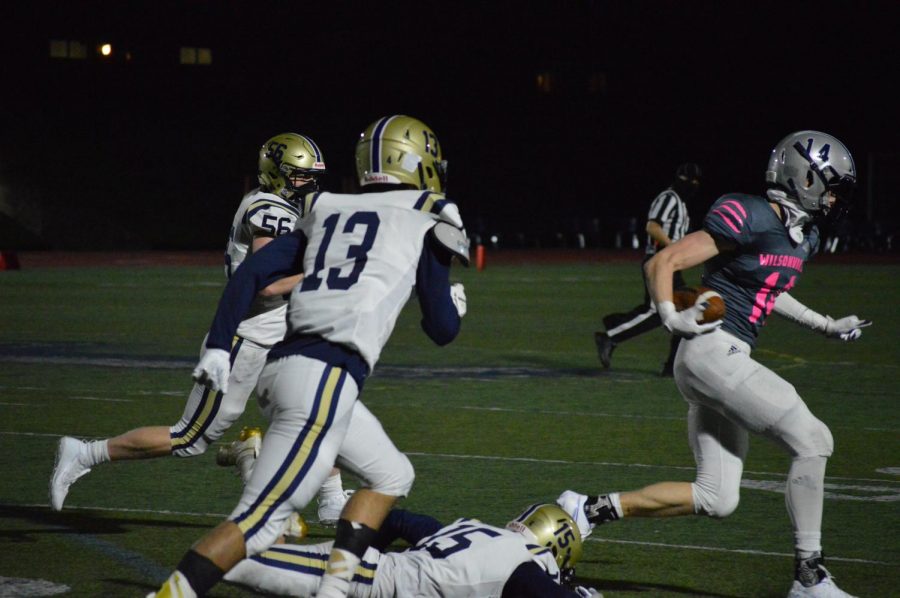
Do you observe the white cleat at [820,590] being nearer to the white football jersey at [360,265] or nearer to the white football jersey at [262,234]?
the white football jersey at [360,265]

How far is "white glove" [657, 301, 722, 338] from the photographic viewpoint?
480 centimetres

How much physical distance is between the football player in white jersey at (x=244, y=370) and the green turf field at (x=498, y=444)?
299 millimetres

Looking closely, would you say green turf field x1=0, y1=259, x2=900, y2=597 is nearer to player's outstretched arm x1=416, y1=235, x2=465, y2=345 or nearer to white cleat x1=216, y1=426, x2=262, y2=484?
white cleat x1=216, y1=426, x2=262, y2=484

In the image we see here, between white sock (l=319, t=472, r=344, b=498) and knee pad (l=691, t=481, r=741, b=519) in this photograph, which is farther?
white sock (l=319, t=472, r=344, b=498)

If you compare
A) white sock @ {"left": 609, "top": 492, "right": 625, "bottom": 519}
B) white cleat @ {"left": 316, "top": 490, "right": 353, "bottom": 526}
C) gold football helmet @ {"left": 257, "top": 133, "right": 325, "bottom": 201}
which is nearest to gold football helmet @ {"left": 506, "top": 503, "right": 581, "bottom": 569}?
white sock @ {"left": 609, "top": 492, "right": 625, "bottom": 519}

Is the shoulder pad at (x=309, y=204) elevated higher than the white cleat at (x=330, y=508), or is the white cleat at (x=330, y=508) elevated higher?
the shoulder pad at (x=309, y=204)

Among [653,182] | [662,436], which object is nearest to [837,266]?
[653,182]

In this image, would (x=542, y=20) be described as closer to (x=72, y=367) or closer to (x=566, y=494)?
(x=72, y=367)

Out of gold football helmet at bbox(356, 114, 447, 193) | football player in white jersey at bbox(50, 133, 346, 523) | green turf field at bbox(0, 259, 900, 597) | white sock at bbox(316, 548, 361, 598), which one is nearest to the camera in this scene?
white sock at bbox(316, 548, 361, 598)

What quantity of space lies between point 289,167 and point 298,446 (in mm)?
2878

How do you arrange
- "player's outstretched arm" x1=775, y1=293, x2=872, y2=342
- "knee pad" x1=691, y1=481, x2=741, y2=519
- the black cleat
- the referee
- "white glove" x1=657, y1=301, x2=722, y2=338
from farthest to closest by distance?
the black cleat, the referee, "player's outstretched arm" x1=775, y1=293, x2=872, y2=342, "knee pad" x1=691, y1=481, x2=741, y2=519, "white glove" x1=657, y1=301, x2=722, y2=338

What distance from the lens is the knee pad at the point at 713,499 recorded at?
509cm

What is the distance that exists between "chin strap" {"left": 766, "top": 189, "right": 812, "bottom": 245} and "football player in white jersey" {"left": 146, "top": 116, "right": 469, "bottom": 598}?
1.54 m

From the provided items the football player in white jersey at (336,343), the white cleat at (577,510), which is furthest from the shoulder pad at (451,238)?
the white cleat at (577,510)
